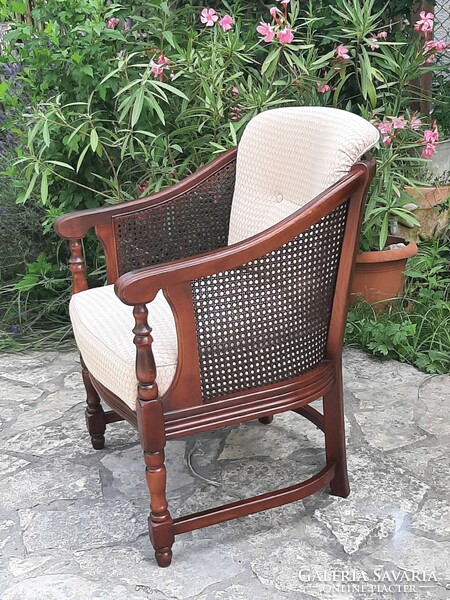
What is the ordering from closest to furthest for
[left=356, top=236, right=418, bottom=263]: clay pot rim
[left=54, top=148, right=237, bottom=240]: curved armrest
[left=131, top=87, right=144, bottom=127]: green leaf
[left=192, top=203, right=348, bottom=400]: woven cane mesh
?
[left=192, top=203, right=348, bottom=400]: woven cane mesh
[left=54, top=148, right=237, bottom=240]: curved armrest
[left=131, top=87, right=144, bottom=127]: green leaf
[left=356, top=236, right=418, bottom=263]: clay pot rim

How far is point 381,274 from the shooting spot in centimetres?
333

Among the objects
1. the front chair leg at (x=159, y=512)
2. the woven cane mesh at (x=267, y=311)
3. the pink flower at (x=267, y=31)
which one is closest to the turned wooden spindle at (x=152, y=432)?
the front chair leg at (x=159, y=512)

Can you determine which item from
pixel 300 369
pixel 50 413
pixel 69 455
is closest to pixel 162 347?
pixel 300 369

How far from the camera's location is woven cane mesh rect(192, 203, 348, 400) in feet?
6.19

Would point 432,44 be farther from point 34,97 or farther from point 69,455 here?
point 69,455

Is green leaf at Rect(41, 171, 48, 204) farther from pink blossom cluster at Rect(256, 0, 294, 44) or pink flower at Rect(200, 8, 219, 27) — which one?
pink blossom cluster at Rect(256, 0, 294, 44)

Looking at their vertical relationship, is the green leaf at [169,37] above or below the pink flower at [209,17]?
below

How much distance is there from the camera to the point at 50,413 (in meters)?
2.84

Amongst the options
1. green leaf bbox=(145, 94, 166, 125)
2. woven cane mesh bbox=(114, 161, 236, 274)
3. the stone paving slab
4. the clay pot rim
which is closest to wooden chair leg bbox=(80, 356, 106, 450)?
the stone paving slab

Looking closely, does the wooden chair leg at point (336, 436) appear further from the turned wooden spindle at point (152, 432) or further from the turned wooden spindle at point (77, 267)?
the turned wooden spindle at point (77, 267)

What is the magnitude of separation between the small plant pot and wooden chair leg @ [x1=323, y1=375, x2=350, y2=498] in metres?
1.54

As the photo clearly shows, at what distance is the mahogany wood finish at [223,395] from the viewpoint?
5.91ft

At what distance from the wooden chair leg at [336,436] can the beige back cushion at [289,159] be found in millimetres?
508

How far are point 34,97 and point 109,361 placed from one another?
→ 1.71m
